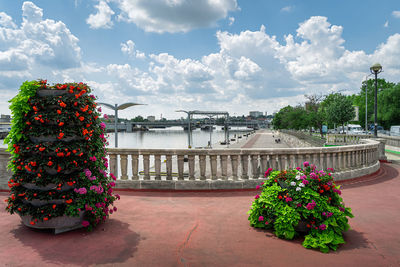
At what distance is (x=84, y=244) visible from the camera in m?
3.74

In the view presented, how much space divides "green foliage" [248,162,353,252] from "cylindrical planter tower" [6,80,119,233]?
263 centimetres

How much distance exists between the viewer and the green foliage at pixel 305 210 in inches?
146

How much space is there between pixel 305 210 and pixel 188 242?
1741 mm

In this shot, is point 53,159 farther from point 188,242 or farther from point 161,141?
point 161,141

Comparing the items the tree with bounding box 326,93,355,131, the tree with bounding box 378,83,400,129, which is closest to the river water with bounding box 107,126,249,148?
the tree with bounding box 326,93,355,131

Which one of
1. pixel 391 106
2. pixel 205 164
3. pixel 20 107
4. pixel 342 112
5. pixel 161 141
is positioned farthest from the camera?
pixel 161 141

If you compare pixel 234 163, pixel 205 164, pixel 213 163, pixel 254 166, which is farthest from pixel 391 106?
pixel 205 164

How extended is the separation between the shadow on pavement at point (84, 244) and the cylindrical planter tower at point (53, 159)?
161 mm

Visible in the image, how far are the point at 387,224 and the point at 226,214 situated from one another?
9.00ft

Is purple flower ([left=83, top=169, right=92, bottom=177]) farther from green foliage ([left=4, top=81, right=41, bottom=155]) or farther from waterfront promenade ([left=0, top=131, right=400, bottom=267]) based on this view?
green foliage ([left=4, top=81, right=41, bottom=155])

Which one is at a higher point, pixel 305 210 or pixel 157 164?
pixel 157 164

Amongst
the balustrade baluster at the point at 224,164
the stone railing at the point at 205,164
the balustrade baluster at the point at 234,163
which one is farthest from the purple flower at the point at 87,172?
the balustrade baluster at the point at 234,163

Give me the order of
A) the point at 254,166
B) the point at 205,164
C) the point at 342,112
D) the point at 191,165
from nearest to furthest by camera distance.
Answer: the point at 205,164 → the point at 191,165 → the point at 254,166 → the point at 342,112

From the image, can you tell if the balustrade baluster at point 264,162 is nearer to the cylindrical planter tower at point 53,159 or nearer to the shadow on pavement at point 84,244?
the shadow on pavement at point 84,244
